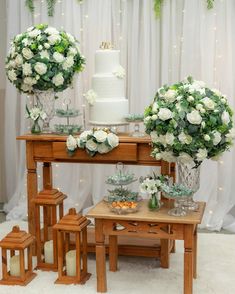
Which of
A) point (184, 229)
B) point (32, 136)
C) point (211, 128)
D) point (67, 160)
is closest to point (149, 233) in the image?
point (184, 229)

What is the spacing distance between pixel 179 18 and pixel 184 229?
2410 mm

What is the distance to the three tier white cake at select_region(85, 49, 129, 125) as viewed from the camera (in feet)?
13.1

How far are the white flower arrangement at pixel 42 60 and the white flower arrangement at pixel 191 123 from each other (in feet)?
3.26

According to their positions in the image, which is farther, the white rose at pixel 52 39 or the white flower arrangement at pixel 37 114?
the white flower arrangement at pixel 37 114

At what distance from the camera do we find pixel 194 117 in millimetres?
3104

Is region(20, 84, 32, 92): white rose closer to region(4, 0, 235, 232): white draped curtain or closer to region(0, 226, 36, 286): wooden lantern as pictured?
region(0, 226, 36, 286): wooden lantern

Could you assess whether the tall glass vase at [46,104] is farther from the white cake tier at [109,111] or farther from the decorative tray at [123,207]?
the decorative tray at [123,207]

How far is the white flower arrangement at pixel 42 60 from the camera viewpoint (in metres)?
3.92

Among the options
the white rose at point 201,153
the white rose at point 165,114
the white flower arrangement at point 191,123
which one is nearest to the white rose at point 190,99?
the white flower arrangement at point 191,123

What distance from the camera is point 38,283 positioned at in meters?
3.61

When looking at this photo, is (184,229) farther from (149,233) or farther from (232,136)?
(232,136)

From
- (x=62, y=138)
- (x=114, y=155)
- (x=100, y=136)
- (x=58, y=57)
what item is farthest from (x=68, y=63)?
(x=114, y=155)

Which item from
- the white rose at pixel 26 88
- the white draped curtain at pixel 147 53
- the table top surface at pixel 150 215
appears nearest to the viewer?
the table top surface at pixel 150 215

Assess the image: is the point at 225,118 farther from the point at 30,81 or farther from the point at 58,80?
the point at 30,81
